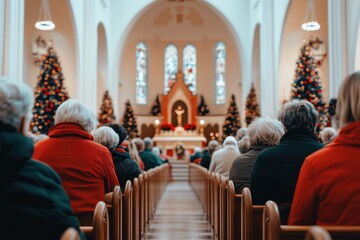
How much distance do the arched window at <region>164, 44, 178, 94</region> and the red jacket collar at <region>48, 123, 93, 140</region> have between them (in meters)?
21.9

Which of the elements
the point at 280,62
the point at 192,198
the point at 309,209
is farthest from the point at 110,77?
the point at 309,209

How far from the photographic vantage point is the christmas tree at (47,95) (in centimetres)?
1273

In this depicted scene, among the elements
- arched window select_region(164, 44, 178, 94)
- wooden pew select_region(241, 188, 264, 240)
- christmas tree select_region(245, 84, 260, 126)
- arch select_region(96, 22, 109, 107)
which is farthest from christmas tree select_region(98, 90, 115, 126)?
wooden pew select_region(241, 188, 264, 240)

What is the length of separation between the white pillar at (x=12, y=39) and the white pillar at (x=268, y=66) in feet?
28.4

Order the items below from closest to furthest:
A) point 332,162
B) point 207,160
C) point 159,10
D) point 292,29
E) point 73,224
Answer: point 73,224 → point 332,162 → point 207,160 → point 292,29 → point 159,10

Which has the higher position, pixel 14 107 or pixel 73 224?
pixel 14 107

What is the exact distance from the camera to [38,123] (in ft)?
41.5

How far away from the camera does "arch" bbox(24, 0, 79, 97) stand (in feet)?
46.2

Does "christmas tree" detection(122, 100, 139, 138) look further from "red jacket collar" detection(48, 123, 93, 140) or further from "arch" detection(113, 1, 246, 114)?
"red jacket collar" detection(48, 123, 93, 140)

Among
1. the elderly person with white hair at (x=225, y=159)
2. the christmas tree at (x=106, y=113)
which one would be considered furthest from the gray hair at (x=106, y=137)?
the christmas tree at (x=106, y=113)

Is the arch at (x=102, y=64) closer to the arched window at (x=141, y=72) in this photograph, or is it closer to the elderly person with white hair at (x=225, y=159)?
the arched window at (x=141, y=72)

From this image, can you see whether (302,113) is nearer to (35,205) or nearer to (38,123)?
(35,205)

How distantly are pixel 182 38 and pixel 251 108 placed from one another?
7811mm

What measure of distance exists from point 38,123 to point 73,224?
10855mm
